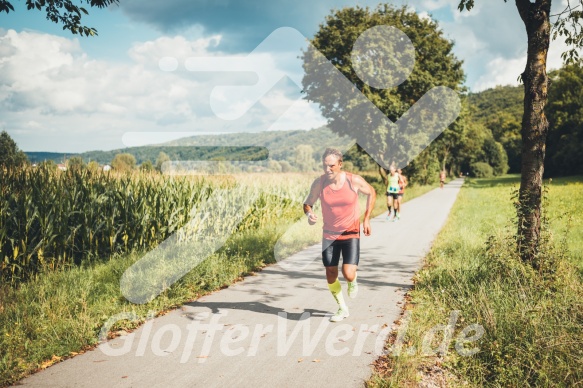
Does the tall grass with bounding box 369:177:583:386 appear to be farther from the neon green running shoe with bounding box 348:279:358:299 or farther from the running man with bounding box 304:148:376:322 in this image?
the running man with bounding box 304:148:376:322

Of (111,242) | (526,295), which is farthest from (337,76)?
(526,295)

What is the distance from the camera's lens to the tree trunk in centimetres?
566

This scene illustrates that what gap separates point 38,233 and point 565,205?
771 inches

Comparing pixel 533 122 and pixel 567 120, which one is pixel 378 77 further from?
pixel 567 120

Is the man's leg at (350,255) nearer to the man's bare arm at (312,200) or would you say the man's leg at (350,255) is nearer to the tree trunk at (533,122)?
the man's bare arm at (312,200)

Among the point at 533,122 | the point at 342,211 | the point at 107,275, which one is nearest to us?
the point at 342,211

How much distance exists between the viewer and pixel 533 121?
5680 millimetres

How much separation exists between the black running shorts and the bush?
81753 millimetres

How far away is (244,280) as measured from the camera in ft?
22.6

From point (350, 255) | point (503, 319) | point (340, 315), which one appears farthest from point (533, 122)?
point (340, 315)

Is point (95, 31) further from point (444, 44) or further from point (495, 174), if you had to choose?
point (495, 174)

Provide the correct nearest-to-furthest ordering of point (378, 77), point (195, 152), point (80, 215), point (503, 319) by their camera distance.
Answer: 1. point (503, 319)
2. point (80, 215)
3. point (195, 152)
4. point (378, 77)

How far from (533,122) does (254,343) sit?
489 centimetres

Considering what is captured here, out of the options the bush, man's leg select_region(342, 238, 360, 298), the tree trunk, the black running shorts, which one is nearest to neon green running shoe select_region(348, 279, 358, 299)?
man's leg select_region(342, 238, 360, 298)
